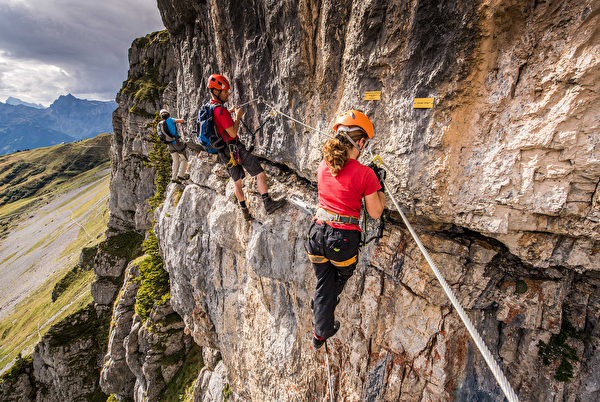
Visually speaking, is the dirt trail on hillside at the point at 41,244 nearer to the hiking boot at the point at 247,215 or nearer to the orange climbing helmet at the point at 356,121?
the hiking boot at the point at 247,215

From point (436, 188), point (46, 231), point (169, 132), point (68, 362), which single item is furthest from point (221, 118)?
point (46, 231)

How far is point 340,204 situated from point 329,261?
117cm

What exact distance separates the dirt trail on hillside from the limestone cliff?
70987mm

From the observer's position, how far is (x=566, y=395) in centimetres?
454

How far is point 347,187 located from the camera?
12.2 ft

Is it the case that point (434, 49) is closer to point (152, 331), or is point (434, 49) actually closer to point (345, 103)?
point (345, 103)

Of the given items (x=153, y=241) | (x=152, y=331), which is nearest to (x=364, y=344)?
(x=152, y=331)

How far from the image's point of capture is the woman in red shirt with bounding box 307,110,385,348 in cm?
357

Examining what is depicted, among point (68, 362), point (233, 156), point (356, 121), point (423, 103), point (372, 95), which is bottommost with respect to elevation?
point (68, 362)

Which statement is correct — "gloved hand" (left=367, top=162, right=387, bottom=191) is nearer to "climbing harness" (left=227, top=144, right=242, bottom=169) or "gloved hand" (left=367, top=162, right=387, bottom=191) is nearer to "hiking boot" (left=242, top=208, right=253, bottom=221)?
"climbing harness" (left=227, top=144, right=242, bottom=169)

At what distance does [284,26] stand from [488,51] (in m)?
3.97

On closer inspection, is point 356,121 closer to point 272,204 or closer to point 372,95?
point 372,95

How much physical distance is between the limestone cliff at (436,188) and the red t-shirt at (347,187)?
1152mm

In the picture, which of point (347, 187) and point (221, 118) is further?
point (221, 118)
